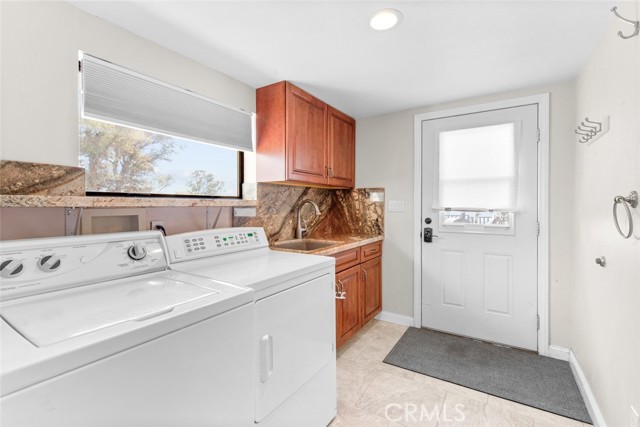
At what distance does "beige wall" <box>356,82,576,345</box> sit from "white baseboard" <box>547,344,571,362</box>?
1.7 inches

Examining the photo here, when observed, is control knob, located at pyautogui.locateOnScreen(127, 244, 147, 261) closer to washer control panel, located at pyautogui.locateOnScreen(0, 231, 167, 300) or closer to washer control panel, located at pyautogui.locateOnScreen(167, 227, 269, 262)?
washer control panel, located at pyautogui.locateOnScreen(0, 231, 167, 300)

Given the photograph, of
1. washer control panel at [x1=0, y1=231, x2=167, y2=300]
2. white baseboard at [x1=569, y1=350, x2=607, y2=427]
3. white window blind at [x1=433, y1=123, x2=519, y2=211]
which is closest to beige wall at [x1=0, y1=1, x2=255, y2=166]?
washer control panel at [x1=0, y1=231, x2=167, y2=300]

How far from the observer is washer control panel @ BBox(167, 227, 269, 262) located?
1494 millimetres

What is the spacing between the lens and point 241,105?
2.21m

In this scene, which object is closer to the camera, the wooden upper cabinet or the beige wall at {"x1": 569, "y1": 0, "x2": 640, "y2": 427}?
the beige wall at {"x1": 569, "y1": 0, "x2": 640, "y2": 427}

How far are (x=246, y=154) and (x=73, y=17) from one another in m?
1.22

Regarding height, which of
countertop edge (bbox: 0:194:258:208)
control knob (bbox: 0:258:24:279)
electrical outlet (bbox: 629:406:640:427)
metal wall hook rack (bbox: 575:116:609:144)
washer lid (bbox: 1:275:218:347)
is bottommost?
electrical outlet (bbox: 629:406:640:427)

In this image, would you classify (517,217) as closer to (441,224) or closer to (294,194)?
(441,224)

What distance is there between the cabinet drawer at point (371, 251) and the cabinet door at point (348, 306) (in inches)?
6.1

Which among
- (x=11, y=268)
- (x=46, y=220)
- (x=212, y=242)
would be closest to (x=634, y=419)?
(x=212, y=242)

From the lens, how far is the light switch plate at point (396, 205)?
2.97 meters

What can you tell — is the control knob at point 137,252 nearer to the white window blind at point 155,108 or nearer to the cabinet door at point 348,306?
the white window blind at point 155,108

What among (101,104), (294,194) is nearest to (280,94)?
(294,194)

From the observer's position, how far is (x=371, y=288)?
2857 mm
